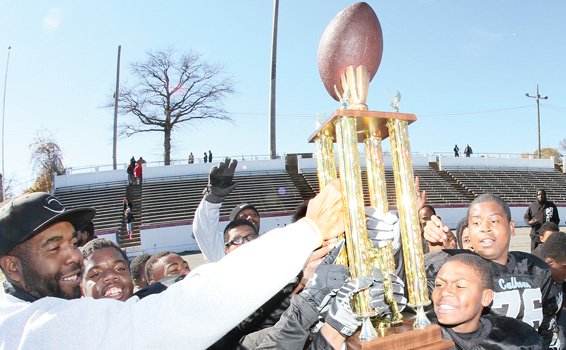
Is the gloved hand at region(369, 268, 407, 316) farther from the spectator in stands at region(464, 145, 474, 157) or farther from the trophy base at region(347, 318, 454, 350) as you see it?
the spectator in stands at region(464, 145, 474, 157)

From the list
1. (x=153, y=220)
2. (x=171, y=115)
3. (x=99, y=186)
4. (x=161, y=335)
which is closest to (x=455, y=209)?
(x=153, y=220)

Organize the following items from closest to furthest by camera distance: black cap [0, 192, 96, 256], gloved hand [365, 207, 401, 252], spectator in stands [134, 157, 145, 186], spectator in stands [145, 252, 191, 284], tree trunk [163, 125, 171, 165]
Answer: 1. black cap [0, 192, 96, 256]
2. gloved hand [365, 207, 401, 252]
3. spectator in stands [145, 252, 191, 284]
4. spectator in stands [134, 157, 145, 186]
5. tree trunk [163, 125, 171, 165]

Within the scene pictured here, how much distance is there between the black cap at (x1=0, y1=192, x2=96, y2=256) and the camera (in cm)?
151

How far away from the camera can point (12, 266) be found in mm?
1559

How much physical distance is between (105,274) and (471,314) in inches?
79.7

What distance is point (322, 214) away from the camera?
1475mm

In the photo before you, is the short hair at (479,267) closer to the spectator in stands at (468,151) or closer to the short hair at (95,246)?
the short hair at (95,246)

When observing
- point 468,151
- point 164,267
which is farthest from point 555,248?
point 468,151

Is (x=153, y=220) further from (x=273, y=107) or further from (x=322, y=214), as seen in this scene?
(x=322, y=214)

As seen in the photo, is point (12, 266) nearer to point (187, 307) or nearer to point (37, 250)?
point (37, 250)

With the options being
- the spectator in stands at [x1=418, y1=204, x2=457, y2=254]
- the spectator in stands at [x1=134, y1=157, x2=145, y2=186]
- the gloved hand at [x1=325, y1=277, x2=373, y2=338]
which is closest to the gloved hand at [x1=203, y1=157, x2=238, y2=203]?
the spectator in stands at [x1=418, y1=204, x2=457, y2=254]

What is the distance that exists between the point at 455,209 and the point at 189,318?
21.6 metres

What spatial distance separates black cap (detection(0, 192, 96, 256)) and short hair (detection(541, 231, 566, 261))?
3.55 m

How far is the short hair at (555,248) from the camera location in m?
3.36
